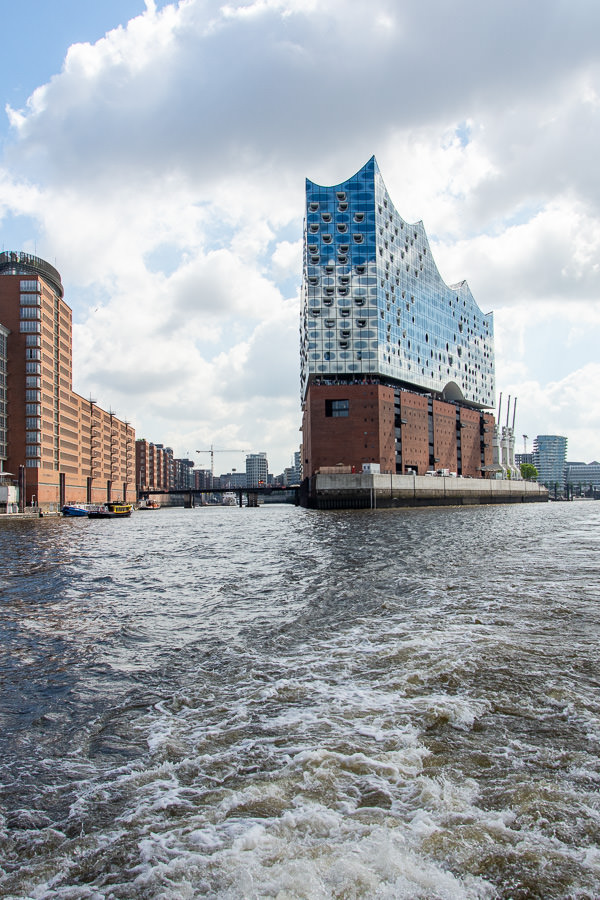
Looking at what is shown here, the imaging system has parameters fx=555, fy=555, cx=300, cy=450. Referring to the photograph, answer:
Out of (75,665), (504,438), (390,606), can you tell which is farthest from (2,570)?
(504,438)

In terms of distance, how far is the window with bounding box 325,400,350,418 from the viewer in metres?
95.0

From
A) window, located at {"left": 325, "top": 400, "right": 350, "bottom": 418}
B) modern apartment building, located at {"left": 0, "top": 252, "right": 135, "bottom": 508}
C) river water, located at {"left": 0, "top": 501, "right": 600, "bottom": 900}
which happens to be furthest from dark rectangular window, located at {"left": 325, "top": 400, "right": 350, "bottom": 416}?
river water, located at {"left": 0, "top": 501, "right": 600, "bottom": 900}

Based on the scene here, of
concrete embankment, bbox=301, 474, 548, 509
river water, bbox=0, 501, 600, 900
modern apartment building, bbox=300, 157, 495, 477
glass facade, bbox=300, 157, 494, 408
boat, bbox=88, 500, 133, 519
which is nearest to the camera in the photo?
river water, bbox=0, 501, 600, 900

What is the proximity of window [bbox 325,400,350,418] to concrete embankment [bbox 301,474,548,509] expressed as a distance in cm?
1132

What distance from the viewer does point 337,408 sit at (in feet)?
313

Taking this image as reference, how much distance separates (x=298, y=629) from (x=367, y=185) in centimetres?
10028

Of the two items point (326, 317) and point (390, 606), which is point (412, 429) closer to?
point (326, 317)

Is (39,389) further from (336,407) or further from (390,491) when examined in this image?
(390,491)

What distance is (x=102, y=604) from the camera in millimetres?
15547

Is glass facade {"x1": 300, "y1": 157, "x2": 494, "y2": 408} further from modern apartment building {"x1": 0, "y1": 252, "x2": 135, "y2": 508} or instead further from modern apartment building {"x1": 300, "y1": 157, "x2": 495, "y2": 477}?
modern apartment building {"x1": 0, "y1": 252, "x2": 135, "y2": 508}

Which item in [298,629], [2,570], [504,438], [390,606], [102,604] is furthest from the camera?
[504,438]

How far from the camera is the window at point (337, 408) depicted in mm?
95000

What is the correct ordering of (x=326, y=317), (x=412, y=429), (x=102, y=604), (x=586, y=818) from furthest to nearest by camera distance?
(x=412, y=429)
(x=326, y=317)
(x=102, y=604)
(x=586, y=818)

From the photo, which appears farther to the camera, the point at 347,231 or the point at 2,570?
the point at 347,231
